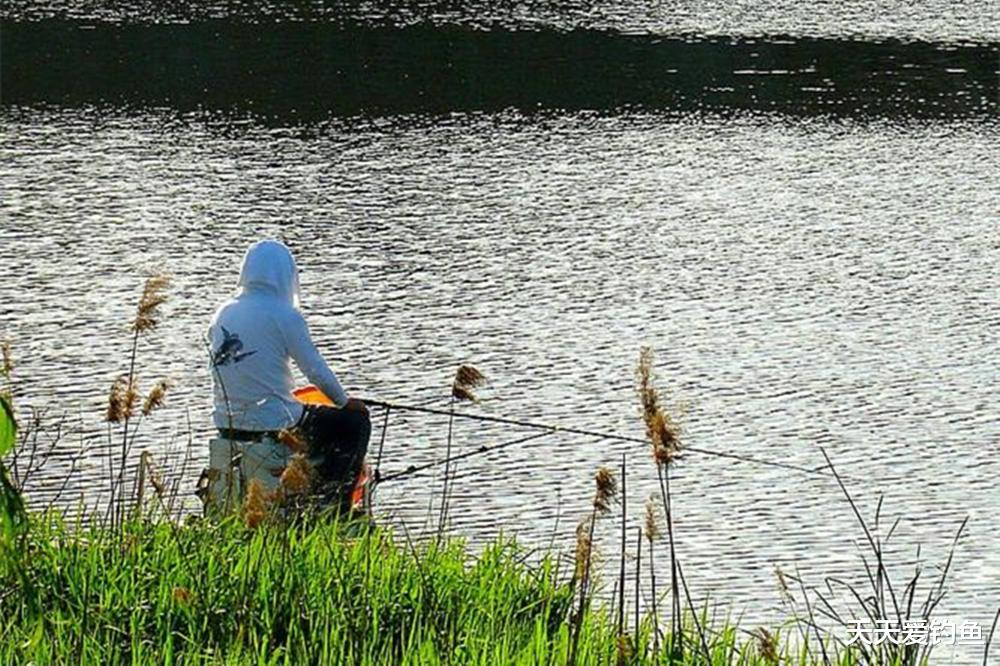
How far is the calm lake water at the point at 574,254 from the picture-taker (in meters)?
9.06

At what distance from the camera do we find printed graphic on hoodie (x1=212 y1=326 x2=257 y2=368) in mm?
7270

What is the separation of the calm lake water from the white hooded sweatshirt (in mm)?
1143

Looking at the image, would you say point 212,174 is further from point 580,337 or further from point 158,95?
point 580,337

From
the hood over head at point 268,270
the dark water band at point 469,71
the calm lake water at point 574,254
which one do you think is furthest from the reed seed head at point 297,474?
the dark water band at point 469,71

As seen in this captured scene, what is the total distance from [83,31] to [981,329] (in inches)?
643

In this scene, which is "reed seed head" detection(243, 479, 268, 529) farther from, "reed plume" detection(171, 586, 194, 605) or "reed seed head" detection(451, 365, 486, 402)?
"reed seed head" detection(451, 365, 486, 402)

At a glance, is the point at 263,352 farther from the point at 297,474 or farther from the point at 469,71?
the point at 469,71

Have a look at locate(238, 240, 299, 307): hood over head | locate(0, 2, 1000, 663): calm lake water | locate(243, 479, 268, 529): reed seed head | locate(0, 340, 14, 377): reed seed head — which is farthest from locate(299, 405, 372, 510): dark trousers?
locate(243, 479, 268, 529): reed seed head

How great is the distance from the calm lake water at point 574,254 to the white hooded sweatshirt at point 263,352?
114 cm

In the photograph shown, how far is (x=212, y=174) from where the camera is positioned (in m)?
17.4

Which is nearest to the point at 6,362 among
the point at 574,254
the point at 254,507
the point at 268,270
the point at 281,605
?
the point at 254,507

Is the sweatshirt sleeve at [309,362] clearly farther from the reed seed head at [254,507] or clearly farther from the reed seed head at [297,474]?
the reed seed head at [297,474]

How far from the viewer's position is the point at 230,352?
7.30 m

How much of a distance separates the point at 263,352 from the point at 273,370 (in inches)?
2.7
